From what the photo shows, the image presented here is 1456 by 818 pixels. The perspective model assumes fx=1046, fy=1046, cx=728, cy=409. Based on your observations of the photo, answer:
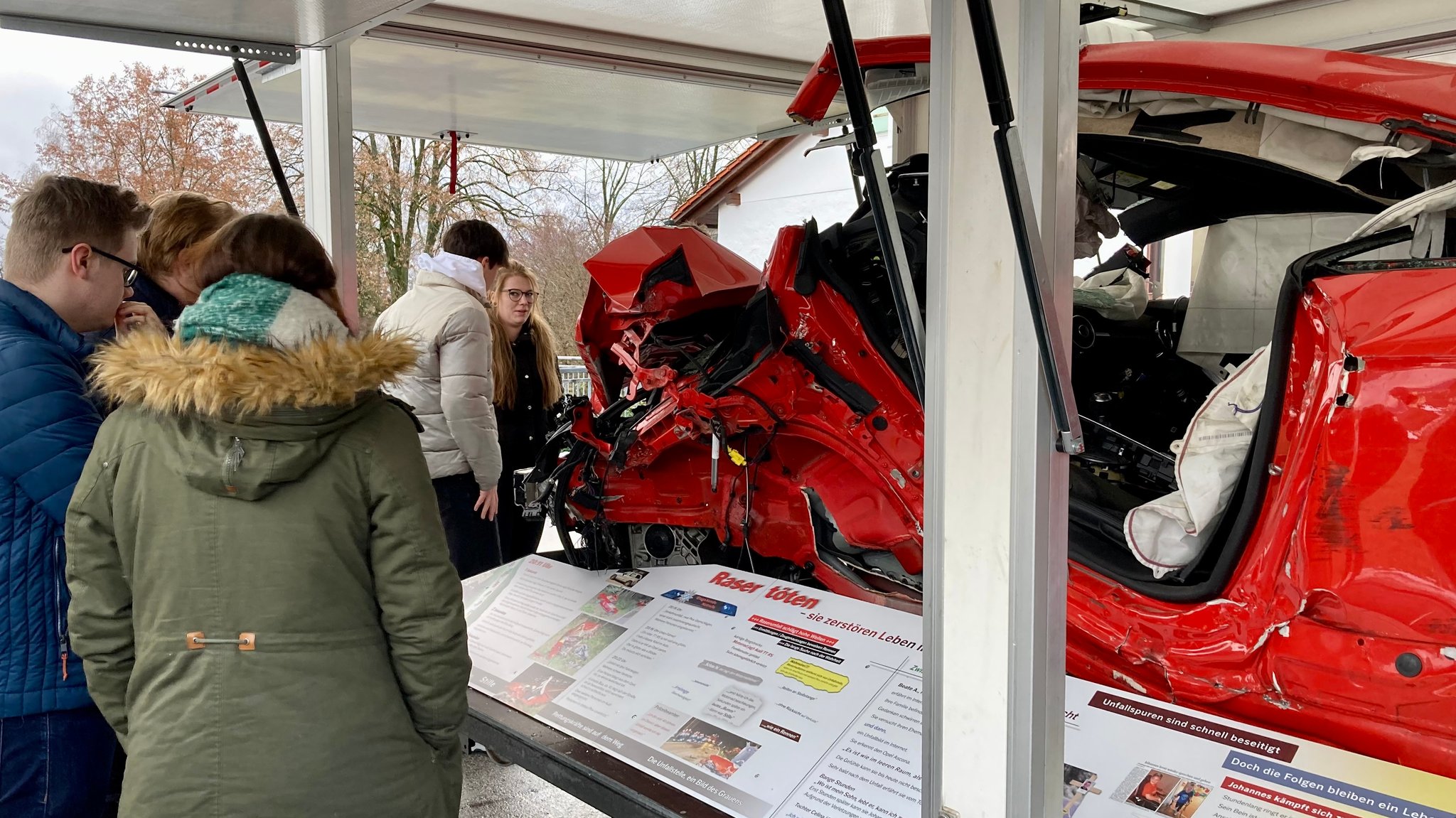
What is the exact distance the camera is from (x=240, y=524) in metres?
1.80

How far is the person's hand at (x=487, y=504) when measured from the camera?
4070mm

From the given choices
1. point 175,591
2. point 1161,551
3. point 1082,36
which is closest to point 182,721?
point 175,591

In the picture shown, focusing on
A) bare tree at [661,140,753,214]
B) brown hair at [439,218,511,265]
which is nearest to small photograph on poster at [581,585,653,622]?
brown hair at [439,218,511,265]

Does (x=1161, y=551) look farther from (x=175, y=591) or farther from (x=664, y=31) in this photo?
(x=664, y=31)

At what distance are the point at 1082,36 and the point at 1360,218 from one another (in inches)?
39.6

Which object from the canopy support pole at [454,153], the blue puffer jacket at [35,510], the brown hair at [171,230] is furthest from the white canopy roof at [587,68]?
the blue puffer jacket at [35,510]

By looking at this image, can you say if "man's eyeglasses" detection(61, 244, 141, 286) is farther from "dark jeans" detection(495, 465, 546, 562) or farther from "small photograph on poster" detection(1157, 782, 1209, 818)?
"small photograph on poster" detection(1157, 782, 1209, 818)

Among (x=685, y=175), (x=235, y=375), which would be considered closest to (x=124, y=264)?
(x=235, y=375)

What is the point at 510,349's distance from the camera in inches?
182

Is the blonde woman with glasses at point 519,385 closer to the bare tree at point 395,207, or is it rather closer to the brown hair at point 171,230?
the brown hair at point 171,230

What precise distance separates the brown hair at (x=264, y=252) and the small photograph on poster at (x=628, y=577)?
1.67 m

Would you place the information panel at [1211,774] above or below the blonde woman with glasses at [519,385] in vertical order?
below

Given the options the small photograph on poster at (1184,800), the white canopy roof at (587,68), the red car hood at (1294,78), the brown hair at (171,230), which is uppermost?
the white canopy roof at (587,68)

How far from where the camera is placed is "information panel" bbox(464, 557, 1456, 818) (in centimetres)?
196
